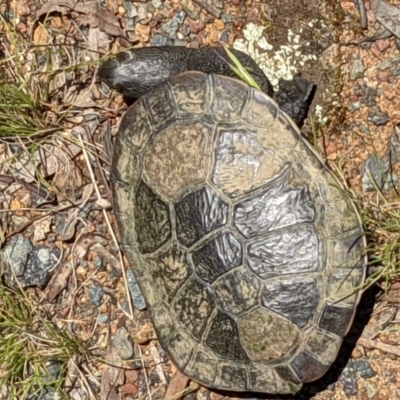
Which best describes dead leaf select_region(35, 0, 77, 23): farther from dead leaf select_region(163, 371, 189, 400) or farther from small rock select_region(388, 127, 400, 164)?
dead leaf select_region(163, 371, 189, 400)

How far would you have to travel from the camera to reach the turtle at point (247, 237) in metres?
3.56

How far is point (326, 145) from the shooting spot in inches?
165

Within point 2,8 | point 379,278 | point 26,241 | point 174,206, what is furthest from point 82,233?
point 379,278

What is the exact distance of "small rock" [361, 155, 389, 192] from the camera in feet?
13.5

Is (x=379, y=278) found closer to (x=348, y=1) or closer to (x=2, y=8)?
(x=348, y=1)

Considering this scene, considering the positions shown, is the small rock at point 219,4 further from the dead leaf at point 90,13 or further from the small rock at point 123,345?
the small rock at point 123,345

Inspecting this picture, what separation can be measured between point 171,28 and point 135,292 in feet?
4.38

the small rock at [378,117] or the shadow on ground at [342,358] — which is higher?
the small rock at [378,117]

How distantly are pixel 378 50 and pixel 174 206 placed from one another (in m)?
1.28

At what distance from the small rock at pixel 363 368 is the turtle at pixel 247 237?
0.44 m

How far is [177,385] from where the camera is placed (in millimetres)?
4266

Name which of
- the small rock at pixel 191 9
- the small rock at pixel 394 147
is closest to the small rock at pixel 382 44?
the small rock at pixel 394 147

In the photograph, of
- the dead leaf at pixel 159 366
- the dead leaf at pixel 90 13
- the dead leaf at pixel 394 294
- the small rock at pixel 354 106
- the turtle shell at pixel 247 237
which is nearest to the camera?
the turtle shell at pixel 247 237

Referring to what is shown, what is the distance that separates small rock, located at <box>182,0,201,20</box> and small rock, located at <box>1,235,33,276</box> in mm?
1421
